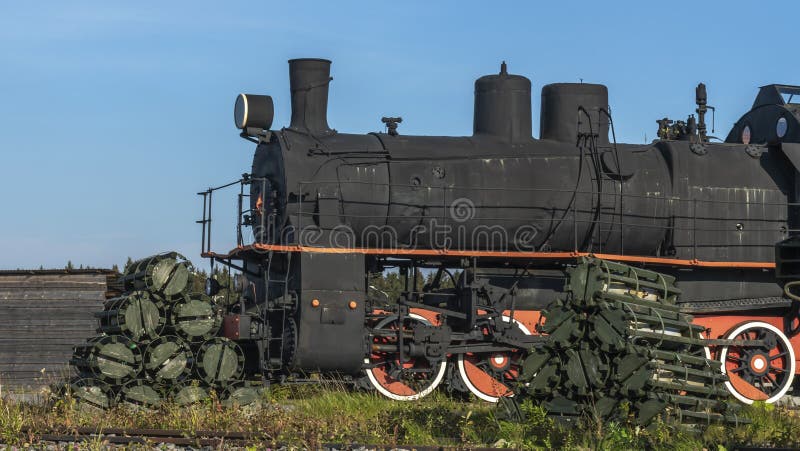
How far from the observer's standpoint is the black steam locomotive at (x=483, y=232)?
52.4 ft

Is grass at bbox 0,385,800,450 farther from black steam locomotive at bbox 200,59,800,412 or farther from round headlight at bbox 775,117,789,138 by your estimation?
round headlight at bbox 775,117,789,138

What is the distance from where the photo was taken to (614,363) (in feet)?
41.3

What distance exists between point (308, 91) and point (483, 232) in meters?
3.37

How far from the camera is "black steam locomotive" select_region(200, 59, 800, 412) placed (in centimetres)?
1597

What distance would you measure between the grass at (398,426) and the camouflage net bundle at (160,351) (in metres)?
0.71

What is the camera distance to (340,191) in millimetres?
16406

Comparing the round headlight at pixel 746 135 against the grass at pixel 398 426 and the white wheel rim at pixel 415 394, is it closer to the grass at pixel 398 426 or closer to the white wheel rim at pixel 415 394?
the grass at pixel 398 426

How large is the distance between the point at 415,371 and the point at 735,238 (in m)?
5.69

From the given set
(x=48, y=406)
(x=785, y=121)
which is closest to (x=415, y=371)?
(x=48, y=406)

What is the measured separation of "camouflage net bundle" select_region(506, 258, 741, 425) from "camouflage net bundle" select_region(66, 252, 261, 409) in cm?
423

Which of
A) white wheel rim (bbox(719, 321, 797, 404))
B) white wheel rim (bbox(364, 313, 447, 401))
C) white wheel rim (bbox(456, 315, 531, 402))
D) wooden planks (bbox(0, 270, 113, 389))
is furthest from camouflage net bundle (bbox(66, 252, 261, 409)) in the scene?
white wheel rim (bbox(719, 321, 797, 404))

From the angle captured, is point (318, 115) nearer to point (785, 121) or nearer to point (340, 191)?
point (340, 191)

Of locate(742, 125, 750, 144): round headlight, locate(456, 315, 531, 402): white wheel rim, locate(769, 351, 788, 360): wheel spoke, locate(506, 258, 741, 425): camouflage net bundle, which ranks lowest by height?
locate(456, 315, 531, 402): white wheel rim

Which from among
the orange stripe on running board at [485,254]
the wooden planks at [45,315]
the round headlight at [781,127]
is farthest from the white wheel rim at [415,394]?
the round headlight at [781,127]
